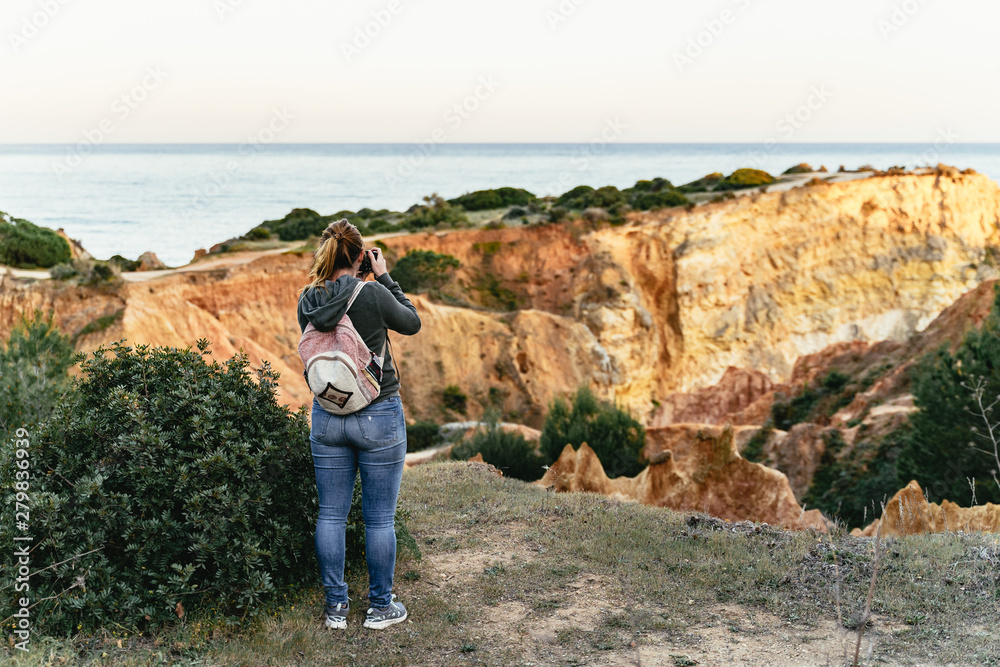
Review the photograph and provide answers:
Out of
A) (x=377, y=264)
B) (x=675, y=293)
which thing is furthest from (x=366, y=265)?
(x=675, y=293)

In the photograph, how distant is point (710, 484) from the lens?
1075cm

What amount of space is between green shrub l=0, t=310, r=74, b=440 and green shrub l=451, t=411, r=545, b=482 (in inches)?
271

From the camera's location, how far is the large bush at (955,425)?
48.1ft

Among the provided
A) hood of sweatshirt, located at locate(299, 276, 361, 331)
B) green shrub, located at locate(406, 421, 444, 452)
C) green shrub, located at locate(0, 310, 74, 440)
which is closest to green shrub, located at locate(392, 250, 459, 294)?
green shrub, located at locate(406, 421, 444, 452)

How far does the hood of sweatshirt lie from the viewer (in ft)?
13.1

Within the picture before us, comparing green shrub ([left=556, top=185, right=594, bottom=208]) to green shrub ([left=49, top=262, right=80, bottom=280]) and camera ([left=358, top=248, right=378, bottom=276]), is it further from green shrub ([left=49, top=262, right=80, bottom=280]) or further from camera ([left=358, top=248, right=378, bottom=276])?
camera ([left=358, top=248, right=378, bottom=276])

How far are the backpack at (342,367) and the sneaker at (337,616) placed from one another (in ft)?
4.16

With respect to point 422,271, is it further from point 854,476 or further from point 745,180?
point 745,180

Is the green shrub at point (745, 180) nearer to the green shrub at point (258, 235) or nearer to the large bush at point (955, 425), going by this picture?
the green shrub at point (258, 235)

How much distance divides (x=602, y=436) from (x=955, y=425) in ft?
23.8

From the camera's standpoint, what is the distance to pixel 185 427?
4387 mm

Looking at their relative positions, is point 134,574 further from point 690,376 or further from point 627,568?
point 690,376

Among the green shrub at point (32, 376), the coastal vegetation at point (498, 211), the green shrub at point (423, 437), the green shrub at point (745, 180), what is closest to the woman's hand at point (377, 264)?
the green shrub at point (32, 376)

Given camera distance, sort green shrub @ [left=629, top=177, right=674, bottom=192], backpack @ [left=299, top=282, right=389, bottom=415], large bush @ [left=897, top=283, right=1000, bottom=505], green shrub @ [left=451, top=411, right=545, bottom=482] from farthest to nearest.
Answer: green shrub @ [left=629, top=177, right=674, bottom=192]
large bush @ [left=897, top=283, right=1000, bottom=505]
green shrub @ [left=451, top=411, right=545, bottom=482]
backpack @ [left=299, top=282, right=389, bottom=415]
